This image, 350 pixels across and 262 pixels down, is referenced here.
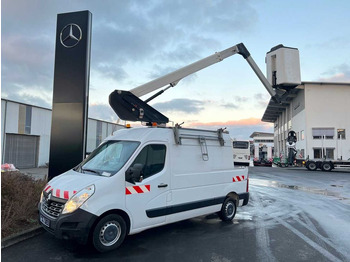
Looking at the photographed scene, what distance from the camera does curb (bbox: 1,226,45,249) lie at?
5.21 meters

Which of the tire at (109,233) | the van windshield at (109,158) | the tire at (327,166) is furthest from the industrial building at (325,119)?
the tire at (109,233)

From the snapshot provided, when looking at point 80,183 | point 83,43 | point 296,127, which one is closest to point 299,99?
point 296,127

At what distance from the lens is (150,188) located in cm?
550

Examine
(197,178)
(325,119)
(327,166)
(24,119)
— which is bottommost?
(327,166)

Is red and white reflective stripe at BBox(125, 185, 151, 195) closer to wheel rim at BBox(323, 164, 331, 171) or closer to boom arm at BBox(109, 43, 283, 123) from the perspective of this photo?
boom arm at BBox(109, 43, 283, 123)

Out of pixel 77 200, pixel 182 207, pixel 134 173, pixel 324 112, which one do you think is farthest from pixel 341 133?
pixel 77 200

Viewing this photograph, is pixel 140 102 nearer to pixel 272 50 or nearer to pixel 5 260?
pixel 5 260

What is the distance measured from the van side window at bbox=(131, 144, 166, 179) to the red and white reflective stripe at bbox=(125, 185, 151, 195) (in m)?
0.21

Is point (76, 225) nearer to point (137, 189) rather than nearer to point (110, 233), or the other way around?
point (110, 233)

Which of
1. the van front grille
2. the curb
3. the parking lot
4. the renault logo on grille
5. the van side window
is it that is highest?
the renault logo on grille

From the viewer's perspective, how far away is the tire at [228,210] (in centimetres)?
722

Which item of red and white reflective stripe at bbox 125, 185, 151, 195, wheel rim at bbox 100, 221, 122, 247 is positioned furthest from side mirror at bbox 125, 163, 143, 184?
wheel rim at bbox 100, 221, 122, 247

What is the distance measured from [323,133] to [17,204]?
1478 inches

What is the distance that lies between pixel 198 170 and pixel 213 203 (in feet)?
3.09
